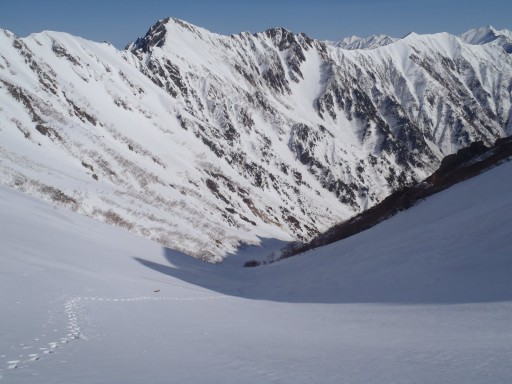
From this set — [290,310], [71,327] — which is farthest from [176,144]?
[71,327]

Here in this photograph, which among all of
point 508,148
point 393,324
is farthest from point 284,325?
point 508,148

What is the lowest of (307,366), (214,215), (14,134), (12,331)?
(307,366)

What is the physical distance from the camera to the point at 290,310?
43.5ft

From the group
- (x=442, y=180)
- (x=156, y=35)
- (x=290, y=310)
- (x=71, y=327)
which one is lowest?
(x=290, y=310)

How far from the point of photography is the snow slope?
552 centimetres

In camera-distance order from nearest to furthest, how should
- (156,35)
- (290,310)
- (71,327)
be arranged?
1. (71,327)
2. (290,310)
3. (156,35)

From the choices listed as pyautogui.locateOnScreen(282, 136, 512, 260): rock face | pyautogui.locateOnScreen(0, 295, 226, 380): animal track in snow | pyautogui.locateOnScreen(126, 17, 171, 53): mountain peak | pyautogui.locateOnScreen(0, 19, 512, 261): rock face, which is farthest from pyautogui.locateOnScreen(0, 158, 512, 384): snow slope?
pyautogui.locateOnScreen(126, 17, 171, 53): mountain peak

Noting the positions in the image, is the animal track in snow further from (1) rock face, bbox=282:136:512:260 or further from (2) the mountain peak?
(2) the mountain peak

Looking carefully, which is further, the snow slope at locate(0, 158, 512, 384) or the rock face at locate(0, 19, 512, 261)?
the rock face at locate(0, 19, 512, 261)

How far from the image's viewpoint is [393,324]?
→ 9.41 meters

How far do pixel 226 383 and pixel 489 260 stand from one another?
31.5 feet

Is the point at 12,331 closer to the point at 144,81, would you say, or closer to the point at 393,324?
the point at 393,324

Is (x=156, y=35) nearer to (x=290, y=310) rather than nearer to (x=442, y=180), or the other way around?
(x=442, y=180)

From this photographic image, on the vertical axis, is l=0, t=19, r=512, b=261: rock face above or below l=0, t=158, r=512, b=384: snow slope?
above
